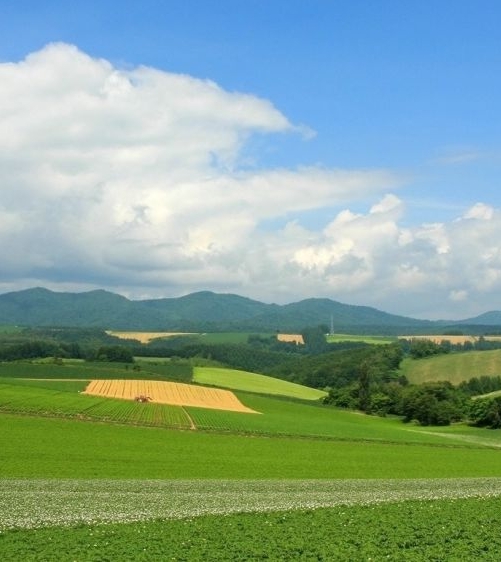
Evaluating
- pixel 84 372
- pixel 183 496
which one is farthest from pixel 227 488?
pixel 84 372

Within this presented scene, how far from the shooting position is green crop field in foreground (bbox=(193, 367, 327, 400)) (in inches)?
6388

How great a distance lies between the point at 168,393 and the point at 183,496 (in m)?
91.0

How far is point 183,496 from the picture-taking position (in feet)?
115

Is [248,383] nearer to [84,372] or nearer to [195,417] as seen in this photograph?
[84,372]

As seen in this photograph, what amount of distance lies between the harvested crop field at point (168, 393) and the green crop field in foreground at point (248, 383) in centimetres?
1932

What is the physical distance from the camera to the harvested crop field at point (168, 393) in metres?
114

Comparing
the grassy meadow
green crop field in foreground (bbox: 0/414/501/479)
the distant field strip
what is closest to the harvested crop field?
the grassy meadow

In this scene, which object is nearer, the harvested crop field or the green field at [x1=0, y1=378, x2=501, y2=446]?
the green field at [x1=0, y1=378, x2=501, y2=446]

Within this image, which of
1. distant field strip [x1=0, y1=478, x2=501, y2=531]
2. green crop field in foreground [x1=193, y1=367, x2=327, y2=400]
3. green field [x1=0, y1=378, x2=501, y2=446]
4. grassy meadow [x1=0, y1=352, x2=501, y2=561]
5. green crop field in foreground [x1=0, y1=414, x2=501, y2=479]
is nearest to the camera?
grassy meadow [x1=0, y1=352, x2=501, y2=561]

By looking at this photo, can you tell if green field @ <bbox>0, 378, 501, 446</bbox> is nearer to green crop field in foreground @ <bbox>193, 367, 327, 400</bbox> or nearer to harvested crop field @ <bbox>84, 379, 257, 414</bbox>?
harvested crop field @ <bbox>84, 379, 257, 414</bbox>

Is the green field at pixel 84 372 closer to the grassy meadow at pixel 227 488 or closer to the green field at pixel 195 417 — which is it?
the green field at pixel 195 417

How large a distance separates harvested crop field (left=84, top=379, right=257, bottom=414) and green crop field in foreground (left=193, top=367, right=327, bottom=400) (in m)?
19.3

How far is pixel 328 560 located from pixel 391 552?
237cm

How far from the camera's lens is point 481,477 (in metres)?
51.7
